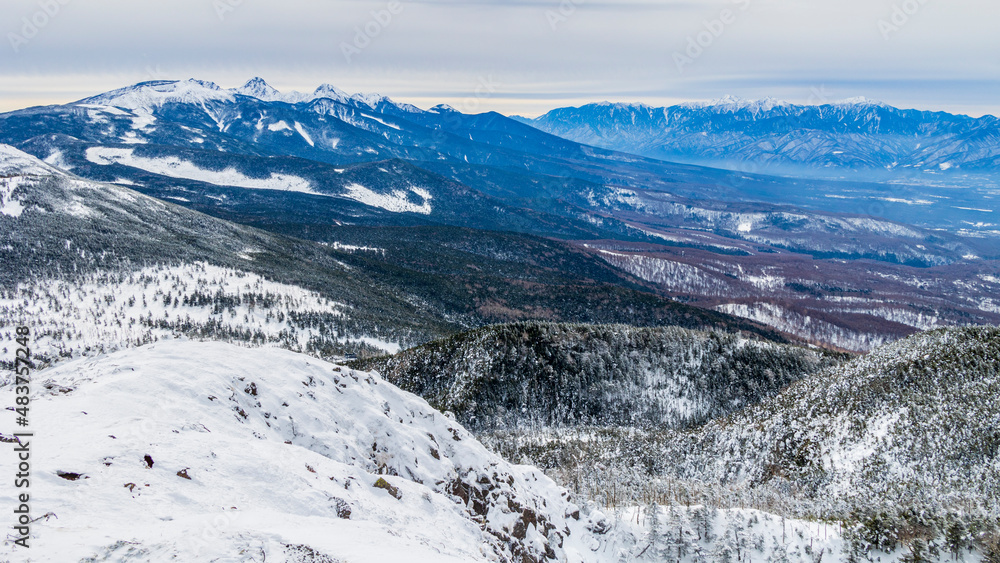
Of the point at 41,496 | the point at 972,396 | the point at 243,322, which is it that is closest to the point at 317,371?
the point at 41,496

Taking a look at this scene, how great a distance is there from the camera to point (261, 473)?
18359 millimetres

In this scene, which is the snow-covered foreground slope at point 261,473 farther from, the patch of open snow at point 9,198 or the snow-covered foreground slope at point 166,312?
the patch of open snow at point 9,198

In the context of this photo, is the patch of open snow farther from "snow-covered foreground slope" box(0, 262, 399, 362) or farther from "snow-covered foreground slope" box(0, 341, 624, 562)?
"snow-covered foreground slope" box(0, 341, 624, 562)

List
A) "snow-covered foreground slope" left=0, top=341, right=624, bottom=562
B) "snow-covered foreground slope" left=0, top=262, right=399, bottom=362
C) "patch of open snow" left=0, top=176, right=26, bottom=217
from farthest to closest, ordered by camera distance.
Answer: "patch of open snow" left=0, top=176, right=26, bottom=217, "snow-covered foreground slope" left=0, top=262, right=399, bottom=362, "snow-covered foreground slope" left=0, top=341, right=624, bottom=562

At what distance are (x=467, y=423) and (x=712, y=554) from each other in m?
40.8

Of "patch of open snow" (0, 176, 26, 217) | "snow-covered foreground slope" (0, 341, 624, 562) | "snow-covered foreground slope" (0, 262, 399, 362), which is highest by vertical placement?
"patch of open snow" (0, 176, 26, 217)

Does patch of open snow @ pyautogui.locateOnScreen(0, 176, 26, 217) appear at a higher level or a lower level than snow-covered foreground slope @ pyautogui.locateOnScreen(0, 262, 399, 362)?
higher

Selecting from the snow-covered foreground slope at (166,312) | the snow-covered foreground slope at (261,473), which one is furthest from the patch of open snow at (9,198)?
the snow-covered foreground slope at (261,473)

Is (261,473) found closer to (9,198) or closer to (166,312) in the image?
(166,312)

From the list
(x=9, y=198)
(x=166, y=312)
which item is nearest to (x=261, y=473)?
(x=166, y=312)

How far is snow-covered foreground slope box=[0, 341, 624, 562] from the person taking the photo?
13.8 m

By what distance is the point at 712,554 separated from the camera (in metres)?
24.9

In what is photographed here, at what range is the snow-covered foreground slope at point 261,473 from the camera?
13.8m

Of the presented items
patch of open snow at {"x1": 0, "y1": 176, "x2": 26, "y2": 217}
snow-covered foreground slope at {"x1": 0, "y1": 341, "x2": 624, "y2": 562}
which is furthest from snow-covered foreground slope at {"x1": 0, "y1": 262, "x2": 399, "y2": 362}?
snow-covered foreground slope at {"x1": 0, "y1": 341, "x2": 624, "y2": 562}
